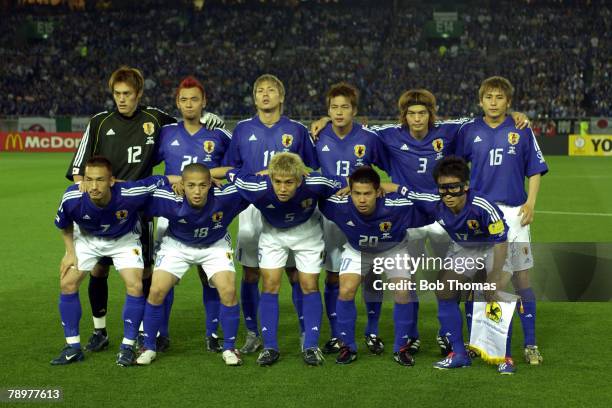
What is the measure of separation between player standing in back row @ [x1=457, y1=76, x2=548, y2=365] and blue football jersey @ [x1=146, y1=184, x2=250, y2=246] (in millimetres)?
1822

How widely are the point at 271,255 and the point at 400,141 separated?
4.55ft

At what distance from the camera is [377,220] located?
20.9 feet

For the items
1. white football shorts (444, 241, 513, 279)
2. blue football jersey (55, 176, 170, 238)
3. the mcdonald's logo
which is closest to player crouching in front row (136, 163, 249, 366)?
blue football jersey (55, 176, 170, 238)

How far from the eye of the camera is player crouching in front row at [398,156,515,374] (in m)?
5.98

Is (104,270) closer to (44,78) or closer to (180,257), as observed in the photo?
(180,257)

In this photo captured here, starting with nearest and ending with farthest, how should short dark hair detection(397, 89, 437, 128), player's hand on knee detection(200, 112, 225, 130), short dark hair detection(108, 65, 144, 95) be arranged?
short dark hair detection(397, 89, 437, 128)
short dark hair detection(108, 65, 144, 95)
player's hand on knee detection(200, 112, 225, 130)

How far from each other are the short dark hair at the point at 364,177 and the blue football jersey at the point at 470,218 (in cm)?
30

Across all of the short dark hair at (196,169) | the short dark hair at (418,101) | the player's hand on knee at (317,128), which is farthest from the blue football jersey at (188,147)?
the short dark hair at (418,101)

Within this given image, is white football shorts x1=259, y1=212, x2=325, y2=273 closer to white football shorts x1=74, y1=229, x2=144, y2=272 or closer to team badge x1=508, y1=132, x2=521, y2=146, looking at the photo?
white football shorts x1=74, y1=229, x2=144, y2=272

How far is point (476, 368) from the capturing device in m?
6.16

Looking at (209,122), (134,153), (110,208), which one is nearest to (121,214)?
(110,208)

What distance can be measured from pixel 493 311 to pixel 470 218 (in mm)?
703

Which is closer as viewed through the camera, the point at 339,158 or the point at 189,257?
the point at 189,257

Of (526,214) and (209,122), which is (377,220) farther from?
(209,122)
